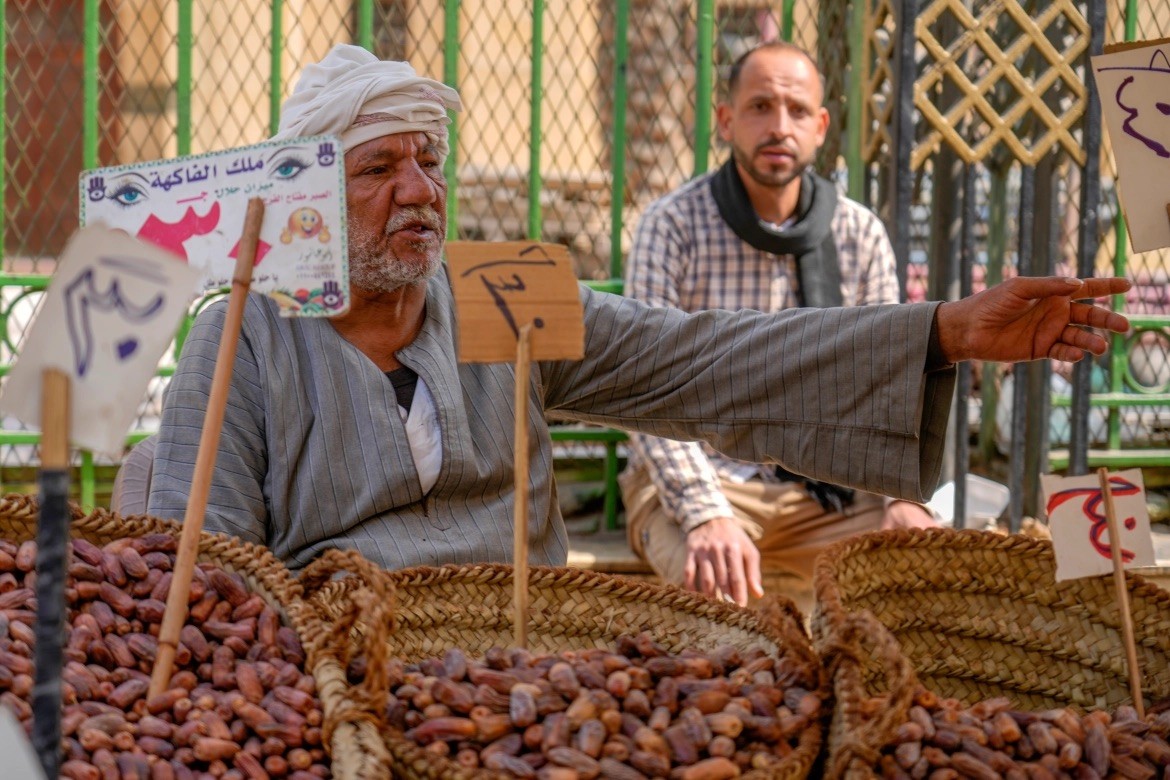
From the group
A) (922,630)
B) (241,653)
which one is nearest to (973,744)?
(922,630)

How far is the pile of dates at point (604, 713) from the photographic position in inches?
49.2

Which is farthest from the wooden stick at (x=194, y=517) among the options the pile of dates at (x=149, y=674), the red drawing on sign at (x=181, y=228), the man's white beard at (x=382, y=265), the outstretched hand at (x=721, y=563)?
the outstretched hand at (x=721, y=563)

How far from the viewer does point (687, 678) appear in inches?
54.6

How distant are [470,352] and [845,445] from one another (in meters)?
0.74

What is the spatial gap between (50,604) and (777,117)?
2.80m

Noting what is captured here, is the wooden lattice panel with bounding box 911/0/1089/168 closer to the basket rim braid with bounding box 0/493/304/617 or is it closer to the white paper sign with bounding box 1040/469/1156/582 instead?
the white paper sign with bounding box 1040/469/1156/582

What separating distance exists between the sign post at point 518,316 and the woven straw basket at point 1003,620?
1.69 feet

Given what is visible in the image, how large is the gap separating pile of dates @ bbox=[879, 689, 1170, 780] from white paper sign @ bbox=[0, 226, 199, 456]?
83cm

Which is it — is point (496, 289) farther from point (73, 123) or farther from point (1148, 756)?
point (73, 123)

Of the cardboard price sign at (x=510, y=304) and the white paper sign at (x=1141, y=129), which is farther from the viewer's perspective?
the white paper sign at (x=1141, y=129)

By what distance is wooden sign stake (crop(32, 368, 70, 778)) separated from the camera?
1.12 meters

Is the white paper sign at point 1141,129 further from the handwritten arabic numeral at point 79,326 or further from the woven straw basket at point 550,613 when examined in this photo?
the handwritten arabic numeral at point 79,326

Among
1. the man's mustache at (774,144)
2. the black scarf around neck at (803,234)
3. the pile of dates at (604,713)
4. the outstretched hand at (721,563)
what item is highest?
the man's mustache at (774,144)

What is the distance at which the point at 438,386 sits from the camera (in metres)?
2.05
